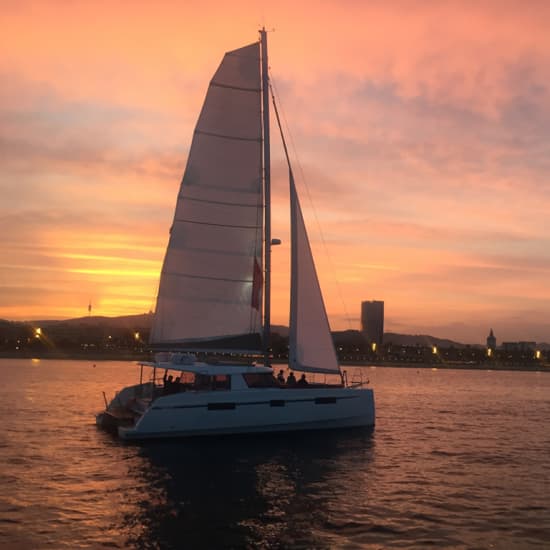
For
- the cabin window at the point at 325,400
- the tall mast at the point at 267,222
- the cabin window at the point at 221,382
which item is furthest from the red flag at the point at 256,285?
the cabin window at the point at 325,400

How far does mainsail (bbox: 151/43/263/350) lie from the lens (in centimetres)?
2692

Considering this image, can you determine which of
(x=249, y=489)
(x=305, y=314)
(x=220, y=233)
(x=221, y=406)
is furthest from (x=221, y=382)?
(x=249, y=489)

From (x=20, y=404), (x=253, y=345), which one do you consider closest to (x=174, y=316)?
(x=253, y=345)

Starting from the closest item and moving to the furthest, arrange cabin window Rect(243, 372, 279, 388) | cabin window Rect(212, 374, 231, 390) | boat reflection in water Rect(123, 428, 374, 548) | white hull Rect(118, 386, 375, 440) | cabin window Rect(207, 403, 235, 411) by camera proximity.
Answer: boat reflection in water Rect(123, 428, 374, 548)
white hull Rect(118, 386, 375, 440)
cabin window Rect(207, 403, 235, 411)
cabin window Rect(212, 374, 231, 390)
cabin window Rect(243, 372, 279, 388)

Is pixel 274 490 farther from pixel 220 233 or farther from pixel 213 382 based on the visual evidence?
pixel 220 233

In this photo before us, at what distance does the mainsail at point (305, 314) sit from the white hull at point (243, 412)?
1.23 meters

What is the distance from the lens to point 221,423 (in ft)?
81.5

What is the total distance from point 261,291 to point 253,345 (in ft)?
7.24

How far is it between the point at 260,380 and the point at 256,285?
3862mm

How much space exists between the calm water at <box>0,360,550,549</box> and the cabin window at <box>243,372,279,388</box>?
2142mm

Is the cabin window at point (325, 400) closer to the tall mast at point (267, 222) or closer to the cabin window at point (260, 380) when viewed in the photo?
the cabin window at point (260, 380)

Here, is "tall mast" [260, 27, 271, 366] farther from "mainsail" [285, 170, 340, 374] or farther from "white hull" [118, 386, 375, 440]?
"white hull" [118, 386, 375, 440]

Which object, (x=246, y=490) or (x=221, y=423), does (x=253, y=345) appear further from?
(x=246, y=490)

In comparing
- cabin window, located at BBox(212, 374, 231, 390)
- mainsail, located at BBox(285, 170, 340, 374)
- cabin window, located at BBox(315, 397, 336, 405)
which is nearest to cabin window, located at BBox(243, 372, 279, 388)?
cabin window, located at BBox(212, 374, 231, 390)
